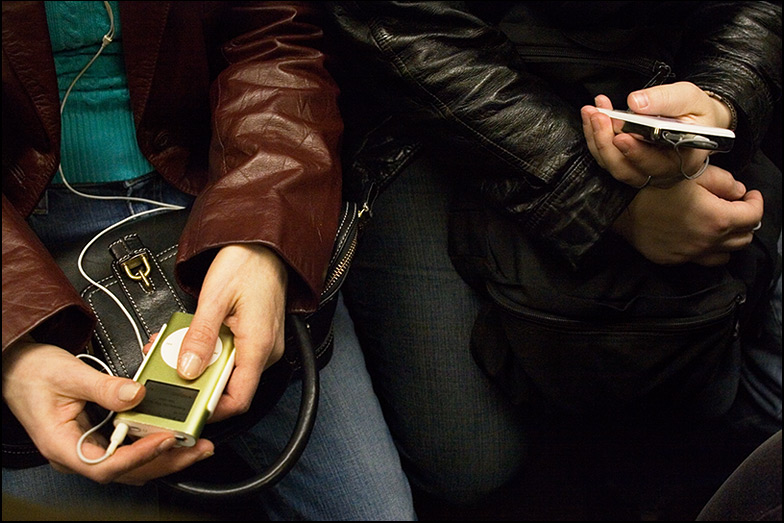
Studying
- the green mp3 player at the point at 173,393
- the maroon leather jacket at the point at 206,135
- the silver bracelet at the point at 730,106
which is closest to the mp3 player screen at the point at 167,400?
the green mp3 player at the point at 173,393

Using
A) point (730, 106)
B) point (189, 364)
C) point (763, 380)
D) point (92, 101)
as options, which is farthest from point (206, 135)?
point (763, 380)

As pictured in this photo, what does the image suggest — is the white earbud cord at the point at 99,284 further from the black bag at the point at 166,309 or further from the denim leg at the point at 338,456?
the denim leg at the point at 338,456

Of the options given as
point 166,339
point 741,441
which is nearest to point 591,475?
point 741,441

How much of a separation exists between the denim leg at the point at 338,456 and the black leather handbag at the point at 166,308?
0.48ft

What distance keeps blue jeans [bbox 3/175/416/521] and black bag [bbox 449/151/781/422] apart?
187 millimetres

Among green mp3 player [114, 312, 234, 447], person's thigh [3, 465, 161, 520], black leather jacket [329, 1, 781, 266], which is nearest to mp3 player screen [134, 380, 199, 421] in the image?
green mp3 player [114, 312, 234, 447]

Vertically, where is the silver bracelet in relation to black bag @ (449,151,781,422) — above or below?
above

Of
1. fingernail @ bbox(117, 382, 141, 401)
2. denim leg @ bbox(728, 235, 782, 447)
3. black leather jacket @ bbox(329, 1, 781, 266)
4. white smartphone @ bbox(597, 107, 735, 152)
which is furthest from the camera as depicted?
denim leg @ bbox(728, 235, 782, 447)

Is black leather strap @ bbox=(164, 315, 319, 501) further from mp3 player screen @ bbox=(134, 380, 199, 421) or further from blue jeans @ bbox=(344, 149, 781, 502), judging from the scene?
blue jeans @ bbox=(344, 149, 781, 502)

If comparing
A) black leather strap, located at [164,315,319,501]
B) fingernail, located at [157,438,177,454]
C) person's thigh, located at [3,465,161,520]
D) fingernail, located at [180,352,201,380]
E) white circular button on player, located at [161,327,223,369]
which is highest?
fingernail, located at [180,352,201,380]

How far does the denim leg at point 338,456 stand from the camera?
856mm

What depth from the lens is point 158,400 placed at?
556 millimetres

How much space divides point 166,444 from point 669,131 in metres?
0.57

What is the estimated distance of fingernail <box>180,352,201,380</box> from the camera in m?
0.55
